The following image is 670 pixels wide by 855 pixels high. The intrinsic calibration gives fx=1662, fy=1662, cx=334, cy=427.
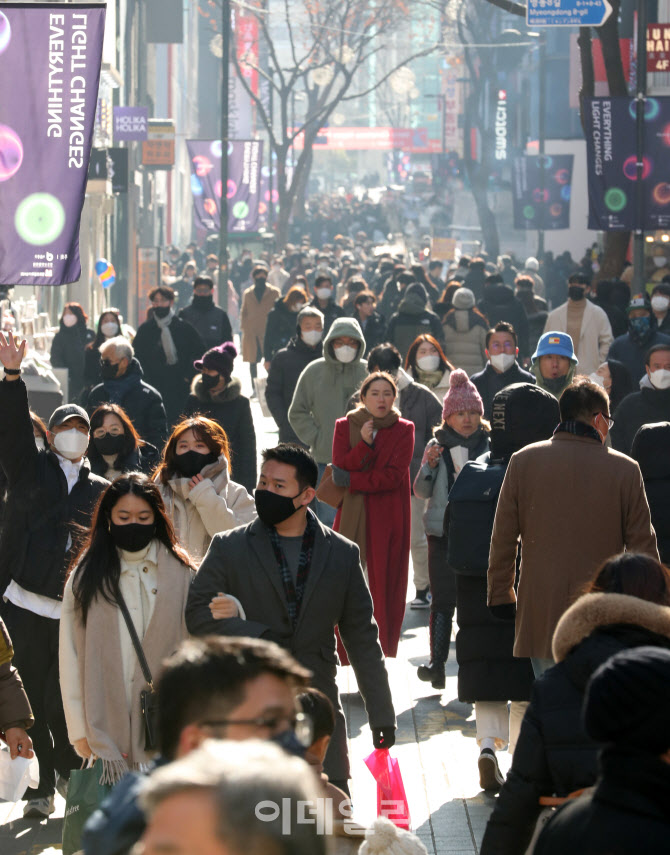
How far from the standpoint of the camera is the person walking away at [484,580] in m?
6.90

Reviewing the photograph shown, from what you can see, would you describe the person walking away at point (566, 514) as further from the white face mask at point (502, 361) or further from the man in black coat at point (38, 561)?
the white face mask at point (502, 361)

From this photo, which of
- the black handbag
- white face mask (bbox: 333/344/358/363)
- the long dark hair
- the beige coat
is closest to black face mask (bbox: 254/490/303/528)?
the long dark hair

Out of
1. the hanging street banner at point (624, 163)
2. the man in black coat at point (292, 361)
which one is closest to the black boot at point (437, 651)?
the man in black coat at point (292, 361)

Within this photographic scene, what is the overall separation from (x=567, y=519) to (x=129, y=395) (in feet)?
15.0

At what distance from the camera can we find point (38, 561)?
21.6 ft

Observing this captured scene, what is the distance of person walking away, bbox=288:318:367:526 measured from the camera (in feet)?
35.5

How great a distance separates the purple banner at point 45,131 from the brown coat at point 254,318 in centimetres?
1396

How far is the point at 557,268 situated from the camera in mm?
34656

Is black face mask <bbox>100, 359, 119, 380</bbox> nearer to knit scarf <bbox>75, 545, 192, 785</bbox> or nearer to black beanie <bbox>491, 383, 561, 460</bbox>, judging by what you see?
black beanie <bbox>491, 383, 561, 460</bbox>

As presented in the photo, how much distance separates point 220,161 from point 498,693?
27.3 metres

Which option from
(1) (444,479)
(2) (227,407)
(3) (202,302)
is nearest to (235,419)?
(2) (227,407)

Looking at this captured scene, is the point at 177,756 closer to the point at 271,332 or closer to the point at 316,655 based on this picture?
the point at 316,655

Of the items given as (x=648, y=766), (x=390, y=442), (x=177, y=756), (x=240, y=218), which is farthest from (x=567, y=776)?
(x=240, y=218)

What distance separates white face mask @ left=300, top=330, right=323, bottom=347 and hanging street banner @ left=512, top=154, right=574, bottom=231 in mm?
21991
